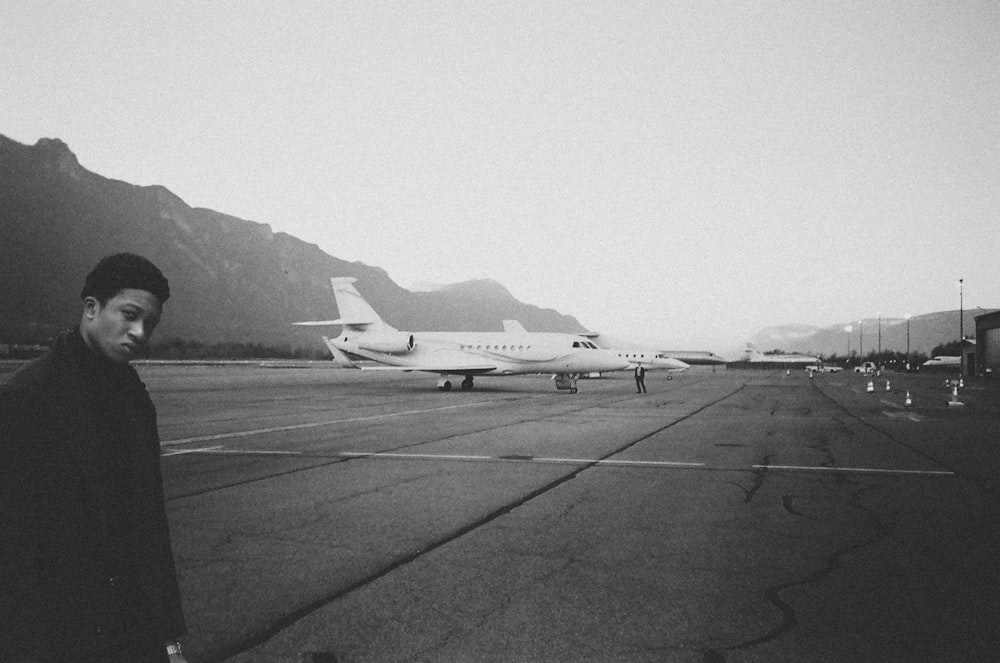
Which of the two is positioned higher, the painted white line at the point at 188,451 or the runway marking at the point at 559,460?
the runway marking at the point at 559,460

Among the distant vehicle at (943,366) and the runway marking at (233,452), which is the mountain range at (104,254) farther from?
the runway marking at (233,452)

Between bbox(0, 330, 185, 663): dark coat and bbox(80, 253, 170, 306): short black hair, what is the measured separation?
20 centimetres

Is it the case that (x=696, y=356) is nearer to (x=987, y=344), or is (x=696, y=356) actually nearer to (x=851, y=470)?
(x=987, y=344)

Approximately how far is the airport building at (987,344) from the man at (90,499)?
66.1 metres

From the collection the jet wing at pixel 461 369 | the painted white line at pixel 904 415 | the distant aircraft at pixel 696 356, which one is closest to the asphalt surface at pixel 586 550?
the painted white line at pixel 904 415

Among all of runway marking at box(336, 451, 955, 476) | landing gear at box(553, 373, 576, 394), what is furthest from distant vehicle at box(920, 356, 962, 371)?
runway marking at box(336, 451, 955, 476)

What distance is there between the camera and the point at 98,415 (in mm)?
2055

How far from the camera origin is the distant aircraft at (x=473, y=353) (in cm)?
3033

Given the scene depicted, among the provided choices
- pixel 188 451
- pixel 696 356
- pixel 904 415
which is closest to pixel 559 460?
pixel 188 451

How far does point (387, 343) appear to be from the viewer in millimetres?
33562

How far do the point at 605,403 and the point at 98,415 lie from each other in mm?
21807

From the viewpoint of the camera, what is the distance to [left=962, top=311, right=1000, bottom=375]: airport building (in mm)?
55125

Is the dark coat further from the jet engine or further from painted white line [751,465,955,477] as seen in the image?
the jet engine

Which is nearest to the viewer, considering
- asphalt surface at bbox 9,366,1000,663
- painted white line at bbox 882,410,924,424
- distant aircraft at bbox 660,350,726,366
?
asphalt surface at bbox 9,366,1000,663
